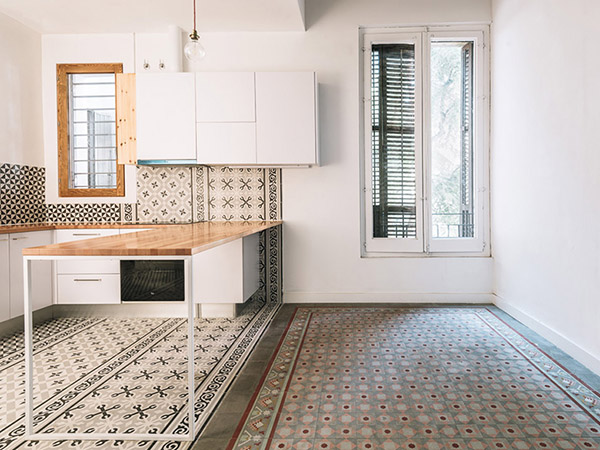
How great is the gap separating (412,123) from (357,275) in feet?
5.76

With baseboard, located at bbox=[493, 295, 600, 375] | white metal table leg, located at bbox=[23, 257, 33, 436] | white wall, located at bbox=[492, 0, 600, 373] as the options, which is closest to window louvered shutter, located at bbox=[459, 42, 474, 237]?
white wall, located at bbox=[492, 0, 600, 373]

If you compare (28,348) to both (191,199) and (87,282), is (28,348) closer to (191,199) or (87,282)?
(87,282)

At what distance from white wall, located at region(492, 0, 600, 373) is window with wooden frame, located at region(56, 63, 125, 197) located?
13.0 feet

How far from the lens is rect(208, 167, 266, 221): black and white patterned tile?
455 centimetres

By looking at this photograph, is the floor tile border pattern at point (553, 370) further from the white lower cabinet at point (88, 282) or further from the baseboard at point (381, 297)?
the white lower cabinet at point (88, 282)

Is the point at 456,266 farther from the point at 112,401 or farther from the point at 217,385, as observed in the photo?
the point at 112,401

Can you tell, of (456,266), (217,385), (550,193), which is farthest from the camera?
(456,266)

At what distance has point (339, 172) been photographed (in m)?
4.54

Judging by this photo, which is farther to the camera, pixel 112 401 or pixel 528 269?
pixel 528 269

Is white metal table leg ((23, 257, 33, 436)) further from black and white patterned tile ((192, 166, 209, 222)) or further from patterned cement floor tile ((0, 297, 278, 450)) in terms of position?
black and white patterned tile ((192, 166, 209, 222))

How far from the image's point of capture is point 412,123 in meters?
4.57

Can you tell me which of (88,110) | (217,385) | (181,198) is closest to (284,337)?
(217,385)

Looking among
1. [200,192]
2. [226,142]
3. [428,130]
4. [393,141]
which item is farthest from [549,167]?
[200,192]

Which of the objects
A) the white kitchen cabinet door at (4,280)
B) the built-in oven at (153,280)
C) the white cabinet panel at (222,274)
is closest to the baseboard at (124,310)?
the built-in oven at (153,280)
